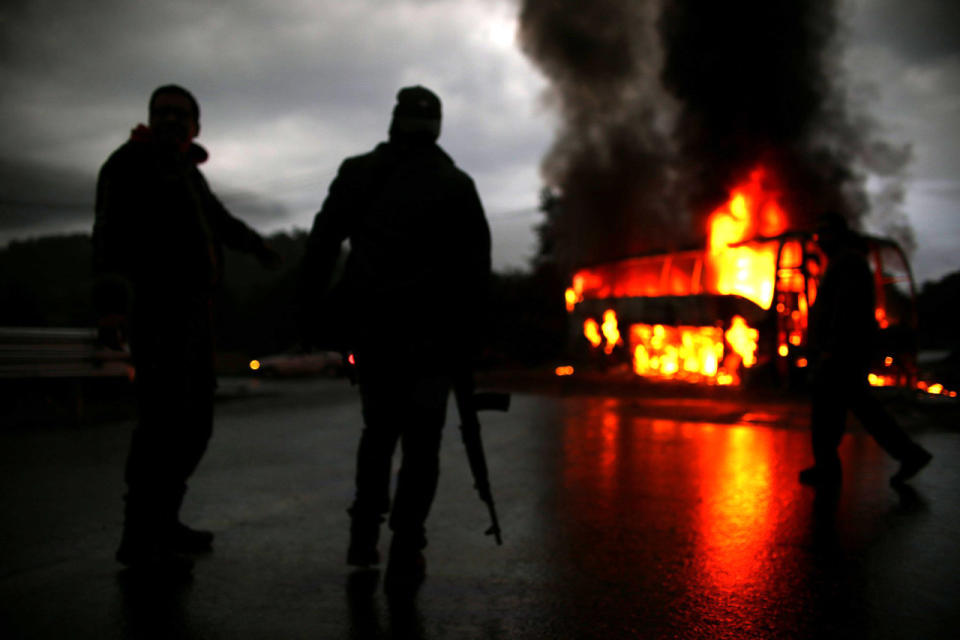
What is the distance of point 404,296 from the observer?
3049 millimetres

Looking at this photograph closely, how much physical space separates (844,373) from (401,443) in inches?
127

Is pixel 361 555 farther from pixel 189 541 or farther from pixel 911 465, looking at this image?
pixel 911 465

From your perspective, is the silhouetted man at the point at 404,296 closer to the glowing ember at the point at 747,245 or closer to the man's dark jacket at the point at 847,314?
the man's dark jacket at the point at 847,314

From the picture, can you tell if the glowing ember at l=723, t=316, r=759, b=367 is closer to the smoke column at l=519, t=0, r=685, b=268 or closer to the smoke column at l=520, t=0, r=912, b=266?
the smoke column at l=520, t=0, r=912, b=266

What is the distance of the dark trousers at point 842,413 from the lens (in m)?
4.85

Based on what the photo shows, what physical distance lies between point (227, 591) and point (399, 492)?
73cm

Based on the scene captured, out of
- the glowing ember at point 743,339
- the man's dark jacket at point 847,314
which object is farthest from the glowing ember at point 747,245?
the man's dark jacket at point 847,314

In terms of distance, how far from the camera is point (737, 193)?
675 inches

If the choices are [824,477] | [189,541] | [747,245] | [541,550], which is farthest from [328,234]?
[747,245]

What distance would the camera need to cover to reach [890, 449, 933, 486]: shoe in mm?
4773

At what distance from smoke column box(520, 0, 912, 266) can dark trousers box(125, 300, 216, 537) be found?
15376mm

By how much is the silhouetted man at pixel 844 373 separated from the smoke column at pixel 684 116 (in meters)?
→ 12.1

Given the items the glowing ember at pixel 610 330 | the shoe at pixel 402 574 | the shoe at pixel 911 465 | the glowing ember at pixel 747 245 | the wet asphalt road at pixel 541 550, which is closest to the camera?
the wet asphalt road at pixel 541 550

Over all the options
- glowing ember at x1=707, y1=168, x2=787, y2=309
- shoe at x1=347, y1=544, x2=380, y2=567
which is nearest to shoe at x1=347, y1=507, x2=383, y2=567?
shoe at x1=347, y1=544, x2=380, y2=567
